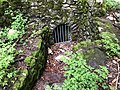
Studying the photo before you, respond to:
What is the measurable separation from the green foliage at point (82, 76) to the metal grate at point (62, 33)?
107cm

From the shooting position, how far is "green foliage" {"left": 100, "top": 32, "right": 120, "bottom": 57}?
3.97 metres

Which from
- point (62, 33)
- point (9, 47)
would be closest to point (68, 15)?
point (62, 33)

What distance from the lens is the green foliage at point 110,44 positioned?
156 inches

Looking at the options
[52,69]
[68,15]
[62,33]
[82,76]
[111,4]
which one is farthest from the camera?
[111,4]

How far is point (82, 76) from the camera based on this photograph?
3369mm

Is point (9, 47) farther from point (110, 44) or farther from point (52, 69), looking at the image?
point (110, 44)

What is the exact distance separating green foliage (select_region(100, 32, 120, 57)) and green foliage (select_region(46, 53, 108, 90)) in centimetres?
53

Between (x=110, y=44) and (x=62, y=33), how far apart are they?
1082 millimetres

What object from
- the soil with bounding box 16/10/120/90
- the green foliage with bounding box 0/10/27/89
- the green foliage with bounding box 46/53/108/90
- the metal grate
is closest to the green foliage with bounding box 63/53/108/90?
the green foliage with bounding box 46/53/108/90

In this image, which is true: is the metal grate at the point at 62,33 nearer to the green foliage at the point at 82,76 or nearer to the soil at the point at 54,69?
the soil at the point at 54,69

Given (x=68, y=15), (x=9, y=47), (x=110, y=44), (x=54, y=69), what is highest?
(x=68, y=15)

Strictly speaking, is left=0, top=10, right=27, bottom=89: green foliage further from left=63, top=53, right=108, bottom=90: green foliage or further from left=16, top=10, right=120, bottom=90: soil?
left=63, top=53, right=108, bottom=90: green foliage

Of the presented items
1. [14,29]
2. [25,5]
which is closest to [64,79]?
[14,29]

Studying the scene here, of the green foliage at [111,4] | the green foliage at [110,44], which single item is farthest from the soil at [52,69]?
the green foliage at [111,4]
